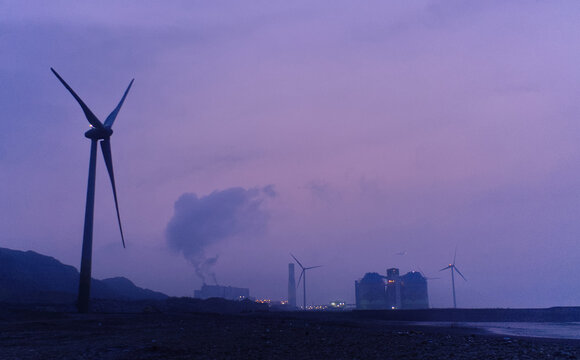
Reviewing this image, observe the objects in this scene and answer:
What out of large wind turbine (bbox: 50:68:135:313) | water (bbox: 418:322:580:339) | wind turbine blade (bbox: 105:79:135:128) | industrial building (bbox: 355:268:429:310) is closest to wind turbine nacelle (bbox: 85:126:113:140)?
large wind turbine (bbox: 50:68:135:313)

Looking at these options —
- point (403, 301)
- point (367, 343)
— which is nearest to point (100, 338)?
point (367, 343)

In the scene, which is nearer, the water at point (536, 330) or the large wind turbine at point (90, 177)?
the water at point (536, 330)

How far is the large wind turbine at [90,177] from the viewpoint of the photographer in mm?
46969

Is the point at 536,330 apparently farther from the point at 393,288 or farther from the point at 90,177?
the point at 393,288

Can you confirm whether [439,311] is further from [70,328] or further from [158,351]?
[158,351]

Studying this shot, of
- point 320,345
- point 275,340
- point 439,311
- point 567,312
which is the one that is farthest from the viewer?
point 439,311

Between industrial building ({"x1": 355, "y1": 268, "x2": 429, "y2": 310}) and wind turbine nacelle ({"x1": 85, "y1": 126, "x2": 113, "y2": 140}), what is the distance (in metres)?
147

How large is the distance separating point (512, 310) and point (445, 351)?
68400mm

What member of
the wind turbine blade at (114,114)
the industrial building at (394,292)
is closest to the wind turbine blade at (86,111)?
the wind turbine blade at (114,114)

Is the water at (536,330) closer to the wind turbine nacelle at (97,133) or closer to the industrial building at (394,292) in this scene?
the wind turbine nacelle at (97,133)

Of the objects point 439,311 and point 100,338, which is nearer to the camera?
point 100,338

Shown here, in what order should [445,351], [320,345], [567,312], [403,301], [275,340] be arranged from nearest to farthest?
[445,351] → [320,345] → [275,340] → [567,312] → [403,301]

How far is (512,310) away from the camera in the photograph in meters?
78.2

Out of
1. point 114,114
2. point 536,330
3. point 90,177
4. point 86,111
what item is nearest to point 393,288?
point 536,330
